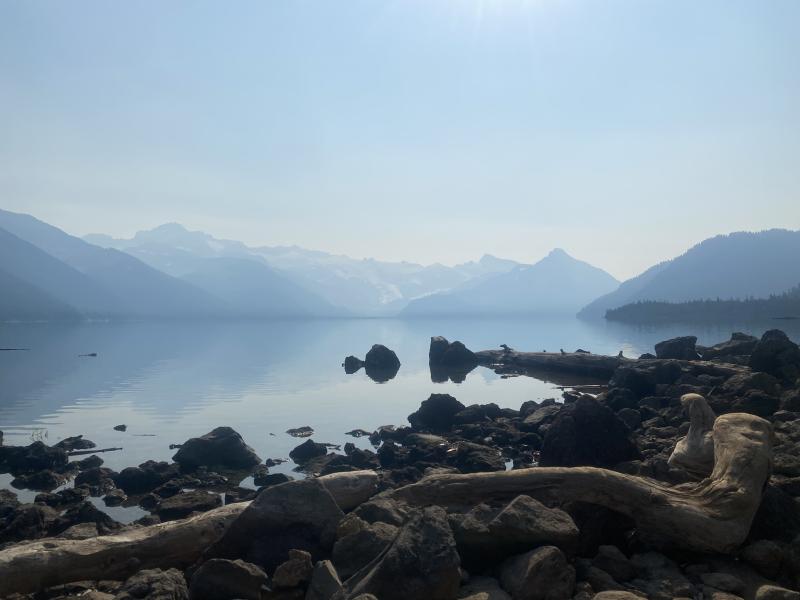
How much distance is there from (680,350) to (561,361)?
35.5 ft

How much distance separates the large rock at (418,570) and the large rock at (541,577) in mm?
685

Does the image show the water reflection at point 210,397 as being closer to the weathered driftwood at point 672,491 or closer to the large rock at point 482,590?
the weathered driftwood at point 672,491

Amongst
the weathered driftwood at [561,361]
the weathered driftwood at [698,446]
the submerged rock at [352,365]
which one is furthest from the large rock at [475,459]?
the submerged rock at [352,365]

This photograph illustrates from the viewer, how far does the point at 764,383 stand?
57.5ft

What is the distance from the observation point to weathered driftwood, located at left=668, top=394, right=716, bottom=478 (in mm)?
9359

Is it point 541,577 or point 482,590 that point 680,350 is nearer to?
point 541,577

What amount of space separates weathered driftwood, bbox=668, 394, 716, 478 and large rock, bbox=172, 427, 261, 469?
13059 millimetres

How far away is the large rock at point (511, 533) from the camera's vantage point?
6770 mm

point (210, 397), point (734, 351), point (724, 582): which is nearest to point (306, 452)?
point (724, 582)

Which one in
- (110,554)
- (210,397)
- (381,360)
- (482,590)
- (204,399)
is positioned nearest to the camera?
(482,590)

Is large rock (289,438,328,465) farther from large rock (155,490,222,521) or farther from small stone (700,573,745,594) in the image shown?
small stone (700,573,745,594)

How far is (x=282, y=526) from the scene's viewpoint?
768 cm

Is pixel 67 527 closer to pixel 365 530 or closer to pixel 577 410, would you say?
pixel 365 530

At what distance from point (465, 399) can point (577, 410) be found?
20061 millimetres
